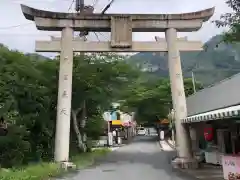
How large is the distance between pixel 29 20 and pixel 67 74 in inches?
159

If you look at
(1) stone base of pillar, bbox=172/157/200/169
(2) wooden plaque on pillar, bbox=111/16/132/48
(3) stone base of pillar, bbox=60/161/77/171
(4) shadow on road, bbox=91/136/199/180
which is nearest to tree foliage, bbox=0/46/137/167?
(3) stone base of pillar, bbox=60/161/77/171

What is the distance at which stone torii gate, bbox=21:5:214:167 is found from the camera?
20.0m

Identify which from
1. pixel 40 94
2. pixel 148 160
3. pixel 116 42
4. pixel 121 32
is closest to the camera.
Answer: pixel 116 42

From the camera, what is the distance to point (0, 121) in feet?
59.0

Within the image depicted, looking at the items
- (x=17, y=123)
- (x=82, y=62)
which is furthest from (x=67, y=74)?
(x=82, y=62)

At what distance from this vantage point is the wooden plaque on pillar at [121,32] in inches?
813

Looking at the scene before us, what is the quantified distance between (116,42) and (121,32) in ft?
2.18

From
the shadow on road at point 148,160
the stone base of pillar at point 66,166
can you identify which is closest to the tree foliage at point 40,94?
the stone base of pillar at point 66,166

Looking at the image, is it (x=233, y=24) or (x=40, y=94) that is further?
(x=40, y=94)

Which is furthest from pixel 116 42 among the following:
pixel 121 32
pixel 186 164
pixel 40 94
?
pixel 186 164

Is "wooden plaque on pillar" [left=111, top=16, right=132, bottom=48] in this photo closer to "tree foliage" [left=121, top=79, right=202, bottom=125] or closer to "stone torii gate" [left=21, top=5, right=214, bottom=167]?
"stone torii gate" [left=21, top=5, right=214, bottom=167]

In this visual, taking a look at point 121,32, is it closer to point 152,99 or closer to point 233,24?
point 233,24

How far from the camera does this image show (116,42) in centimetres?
2062

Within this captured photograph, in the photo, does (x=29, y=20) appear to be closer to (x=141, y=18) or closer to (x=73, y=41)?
(x=73, y=41)
